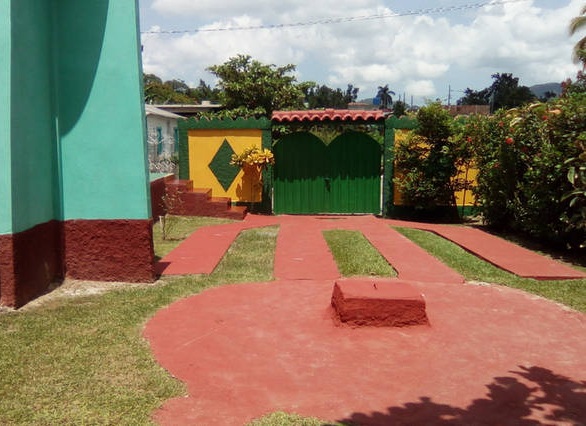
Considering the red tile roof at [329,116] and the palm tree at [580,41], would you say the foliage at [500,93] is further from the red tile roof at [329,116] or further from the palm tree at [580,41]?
the red tile roof at [329,116]

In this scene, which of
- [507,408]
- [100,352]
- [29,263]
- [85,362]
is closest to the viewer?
[507,408]

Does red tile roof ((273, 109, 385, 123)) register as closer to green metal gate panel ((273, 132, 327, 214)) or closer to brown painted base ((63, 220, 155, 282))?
green metal gate panel ((273, 132, 327, 214))

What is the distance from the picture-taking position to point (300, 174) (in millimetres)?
12930

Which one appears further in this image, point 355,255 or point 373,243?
point 373,243

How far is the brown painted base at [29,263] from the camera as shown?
526cm

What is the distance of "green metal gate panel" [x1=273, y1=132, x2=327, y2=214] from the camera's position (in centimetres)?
1289

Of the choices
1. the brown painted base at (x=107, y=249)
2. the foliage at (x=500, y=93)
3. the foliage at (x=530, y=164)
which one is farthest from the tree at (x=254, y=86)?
the foliage at (x=500, y=93)

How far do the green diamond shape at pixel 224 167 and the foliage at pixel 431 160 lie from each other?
12.7 feet

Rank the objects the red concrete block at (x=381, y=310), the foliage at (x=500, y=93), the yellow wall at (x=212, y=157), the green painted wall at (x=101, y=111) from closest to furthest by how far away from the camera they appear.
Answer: the red concrete block at (x=381, y=310)
the green painted wall at (x=101, y=111)
the yellow wall at (x=212, y=157)
the foliage at (x=500, y=93)

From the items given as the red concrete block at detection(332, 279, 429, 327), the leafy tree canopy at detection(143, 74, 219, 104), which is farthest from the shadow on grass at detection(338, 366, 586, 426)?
the leafy tree canopy at detection(143, 74, 219, 104)

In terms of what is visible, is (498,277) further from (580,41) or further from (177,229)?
(580,41)

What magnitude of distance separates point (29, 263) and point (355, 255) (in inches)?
173

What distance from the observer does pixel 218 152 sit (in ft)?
42.1

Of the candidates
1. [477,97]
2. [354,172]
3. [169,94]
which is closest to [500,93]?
[477,97]
